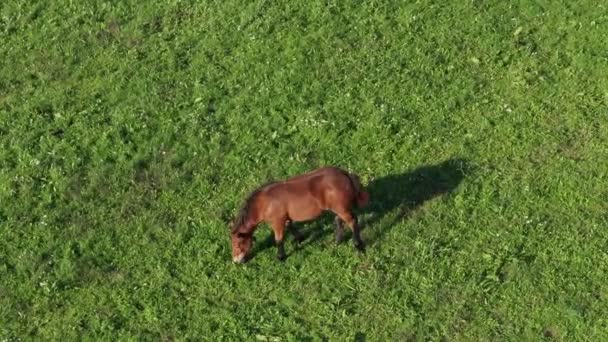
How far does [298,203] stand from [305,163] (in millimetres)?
2501

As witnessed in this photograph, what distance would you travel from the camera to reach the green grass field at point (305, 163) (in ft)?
41.2

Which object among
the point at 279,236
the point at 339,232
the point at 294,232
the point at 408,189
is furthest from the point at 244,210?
the point at 408,189

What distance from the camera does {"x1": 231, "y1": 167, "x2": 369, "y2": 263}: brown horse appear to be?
12859mm

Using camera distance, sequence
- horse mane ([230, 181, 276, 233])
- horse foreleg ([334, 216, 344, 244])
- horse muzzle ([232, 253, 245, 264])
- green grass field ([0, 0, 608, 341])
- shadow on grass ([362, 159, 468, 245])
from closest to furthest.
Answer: green grass field ([0, 0, 608, 341]), horse mane ([230, 181, 276, 233]), horse muzzle ([232, 253, 245, 264]), horse foreleg ([334, 216, 344, 244]), shadow on grass ([362, 159, 468, 245])

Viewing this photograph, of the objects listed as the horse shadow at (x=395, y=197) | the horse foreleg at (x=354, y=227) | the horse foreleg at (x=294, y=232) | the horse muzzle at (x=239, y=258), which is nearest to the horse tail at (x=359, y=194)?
the horse foreleg at (x=354, y=227)

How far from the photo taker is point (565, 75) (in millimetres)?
16969

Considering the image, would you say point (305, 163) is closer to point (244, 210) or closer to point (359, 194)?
point (359, 194)

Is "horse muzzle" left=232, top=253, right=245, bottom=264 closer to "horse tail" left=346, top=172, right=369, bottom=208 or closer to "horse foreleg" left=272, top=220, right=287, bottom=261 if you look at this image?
"horse foreleg" left=272, top=220, right=287, bottom=261

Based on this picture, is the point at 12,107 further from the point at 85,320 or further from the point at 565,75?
the point at 565,75

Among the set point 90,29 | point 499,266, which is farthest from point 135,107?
point 499,266

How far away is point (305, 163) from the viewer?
1534 cm

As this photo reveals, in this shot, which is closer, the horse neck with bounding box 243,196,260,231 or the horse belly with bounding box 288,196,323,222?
the horse belly with bounding box 288,196,323,222

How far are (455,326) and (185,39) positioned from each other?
34.1ft

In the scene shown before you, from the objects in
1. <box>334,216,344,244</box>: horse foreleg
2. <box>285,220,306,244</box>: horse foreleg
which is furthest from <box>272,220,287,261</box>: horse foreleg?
<box>334,216,344,244</box>: horse foreleg
